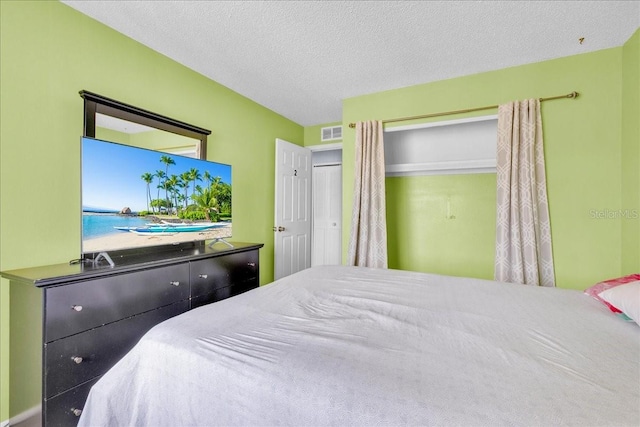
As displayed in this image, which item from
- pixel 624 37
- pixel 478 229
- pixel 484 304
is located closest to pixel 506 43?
pixel 624 37

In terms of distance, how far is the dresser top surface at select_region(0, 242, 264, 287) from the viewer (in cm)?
139

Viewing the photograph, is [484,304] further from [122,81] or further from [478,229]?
[122,81]

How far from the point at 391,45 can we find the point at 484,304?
81.1 inches

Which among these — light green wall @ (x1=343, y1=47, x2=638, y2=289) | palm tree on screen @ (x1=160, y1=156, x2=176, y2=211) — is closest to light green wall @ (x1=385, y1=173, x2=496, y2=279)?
light green wall @ (x1=343, y1=47, x2=638, y2=289)

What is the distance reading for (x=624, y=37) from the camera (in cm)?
218

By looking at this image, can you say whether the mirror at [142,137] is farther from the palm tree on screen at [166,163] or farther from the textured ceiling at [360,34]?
the textured ceiling at [360,34]

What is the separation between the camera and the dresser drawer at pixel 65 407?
137 centimetres

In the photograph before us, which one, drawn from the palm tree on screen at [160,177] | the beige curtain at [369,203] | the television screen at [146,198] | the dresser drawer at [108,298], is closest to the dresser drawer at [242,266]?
the television screen at [146,198]

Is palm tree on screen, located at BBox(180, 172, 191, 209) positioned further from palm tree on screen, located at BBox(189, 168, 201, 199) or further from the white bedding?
the white bedding

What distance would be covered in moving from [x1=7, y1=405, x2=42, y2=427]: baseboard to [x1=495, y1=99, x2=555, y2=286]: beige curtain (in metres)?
3.29

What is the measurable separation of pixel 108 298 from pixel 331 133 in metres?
3.45

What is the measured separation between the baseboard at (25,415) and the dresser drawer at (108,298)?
1.23ft

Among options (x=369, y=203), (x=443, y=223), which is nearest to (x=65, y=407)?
(x=369, y=203)

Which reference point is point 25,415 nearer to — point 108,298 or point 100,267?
point 108,298
